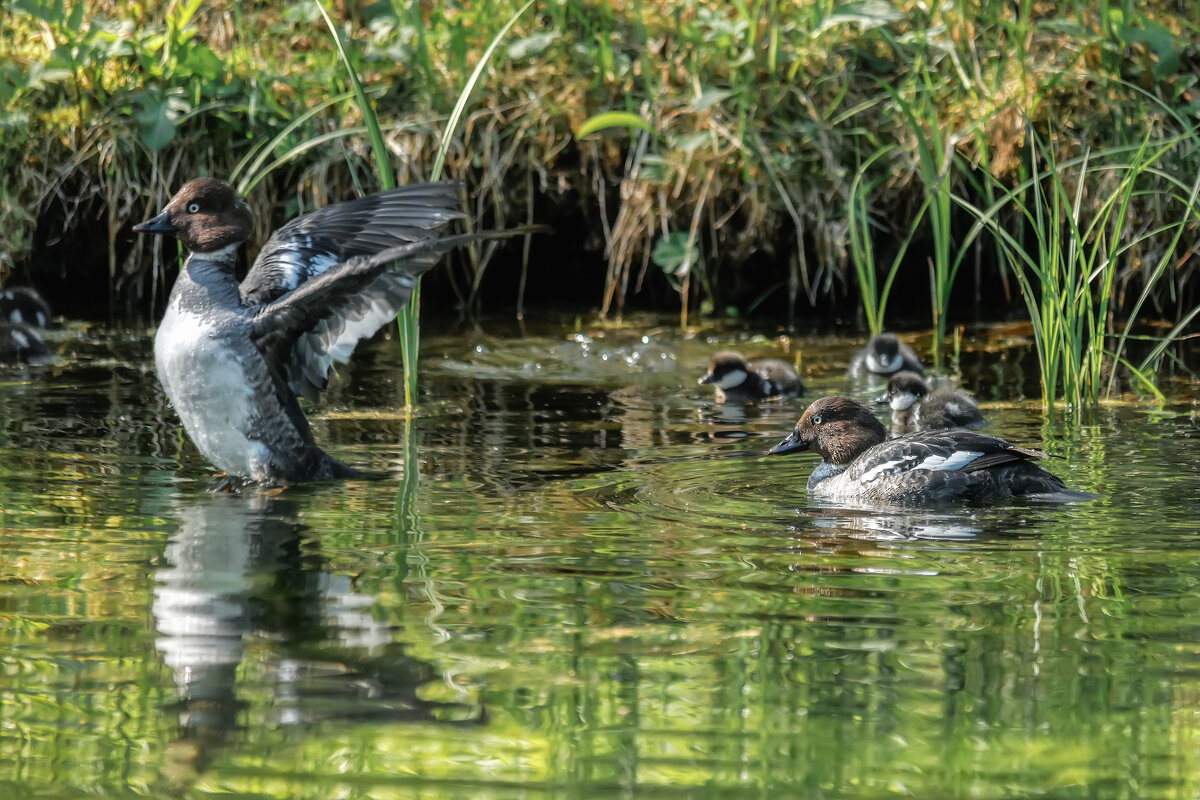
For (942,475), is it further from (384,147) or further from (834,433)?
(384,147)

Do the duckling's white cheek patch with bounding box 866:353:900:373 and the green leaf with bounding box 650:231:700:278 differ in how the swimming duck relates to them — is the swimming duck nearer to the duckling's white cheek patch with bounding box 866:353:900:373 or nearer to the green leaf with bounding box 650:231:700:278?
the duckling's white cheek patch with bounding box 866:353:900:373

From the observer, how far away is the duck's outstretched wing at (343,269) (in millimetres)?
4910

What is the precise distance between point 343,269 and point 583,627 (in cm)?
170

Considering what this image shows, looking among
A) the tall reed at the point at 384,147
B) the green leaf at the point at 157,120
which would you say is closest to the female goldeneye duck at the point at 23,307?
the green leaf at the point at 157,120

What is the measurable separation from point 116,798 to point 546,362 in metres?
5.83

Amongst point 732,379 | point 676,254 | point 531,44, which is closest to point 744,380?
point 732,379

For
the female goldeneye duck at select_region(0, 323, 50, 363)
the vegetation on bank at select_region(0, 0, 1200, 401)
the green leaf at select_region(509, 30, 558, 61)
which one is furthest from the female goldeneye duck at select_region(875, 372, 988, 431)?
the female goldeneye duck at select_region(0, 323, 50, 363)

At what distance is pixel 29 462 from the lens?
18.3 ft

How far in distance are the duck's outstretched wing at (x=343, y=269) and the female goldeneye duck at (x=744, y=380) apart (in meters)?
2.15

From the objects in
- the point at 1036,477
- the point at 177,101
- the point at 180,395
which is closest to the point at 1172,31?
the point at 1036,477

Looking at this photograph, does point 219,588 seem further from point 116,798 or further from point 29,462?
point 29,462

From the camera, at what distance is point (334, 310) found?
5113 mm

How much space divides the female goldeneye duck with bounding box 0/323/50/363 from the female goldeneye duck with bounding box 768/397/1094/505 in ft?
14.9

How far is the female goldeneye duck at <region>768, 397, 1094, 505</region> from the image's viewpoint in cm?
496
